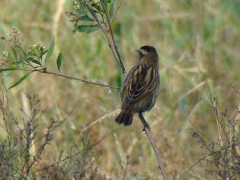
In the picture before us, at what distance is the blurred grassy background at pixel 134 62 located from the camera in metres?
6.42

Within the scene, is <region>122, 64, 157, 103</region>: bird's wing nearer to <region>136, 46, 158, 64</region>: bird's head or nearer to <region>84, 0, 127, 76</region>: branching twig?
<region>136, 46, 158, 64</region>: bird's head

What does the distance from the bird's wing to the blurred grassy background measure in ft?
1.71

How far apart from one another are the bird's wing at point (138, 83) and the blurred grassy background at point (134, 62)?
1.71ft

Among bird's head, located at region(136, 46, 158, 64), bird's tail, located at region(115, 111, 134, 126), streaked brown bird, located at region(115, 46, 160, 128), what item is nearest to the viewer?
bird's tail, located at region(115, 111, 134, 126)

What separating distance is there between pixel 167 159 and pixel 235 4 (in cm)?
341

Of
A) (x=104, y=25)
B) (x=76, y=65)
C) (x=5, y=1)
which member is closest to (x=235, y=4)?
(x=76, y=65)

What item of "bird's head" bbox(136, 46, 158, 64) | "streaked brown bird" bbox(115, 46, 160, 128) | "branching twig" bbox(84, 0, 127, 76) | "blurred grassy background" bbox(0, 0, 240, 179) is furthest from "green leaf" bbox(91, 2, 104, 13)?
"blurred grassy background" bbox(0, 0, 240, 179)

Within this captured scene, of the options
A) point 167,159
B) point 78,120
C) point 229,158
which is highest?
point 78,120

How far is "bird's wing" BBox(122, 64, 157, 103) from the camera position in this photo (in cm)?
563

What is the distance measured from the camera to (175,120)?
22.3 ft

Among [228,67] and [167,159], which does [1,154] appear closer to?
[167,159]

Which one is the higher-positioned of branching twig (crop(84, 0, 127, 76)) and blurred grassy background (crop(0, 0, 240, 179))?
blurred grassy background (crop(0, 0, 240, 179))

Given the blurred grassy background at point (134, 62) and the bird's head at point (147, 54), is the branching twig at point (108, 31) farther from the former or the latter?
the blurred grassy background at point (134, 62)

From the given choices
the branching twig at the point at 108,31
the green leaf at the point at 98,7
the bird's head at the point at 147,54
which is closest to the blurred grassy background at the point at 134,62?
the bird's head at the point at 147,54
